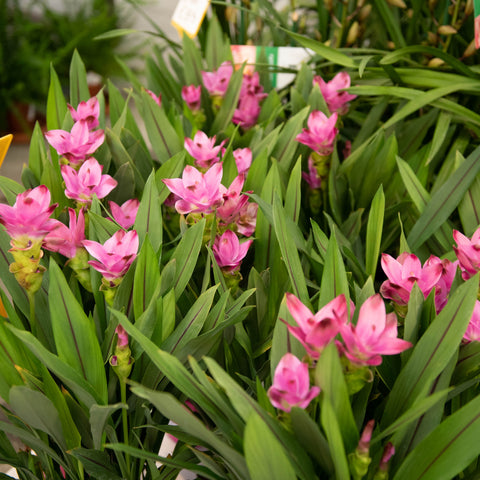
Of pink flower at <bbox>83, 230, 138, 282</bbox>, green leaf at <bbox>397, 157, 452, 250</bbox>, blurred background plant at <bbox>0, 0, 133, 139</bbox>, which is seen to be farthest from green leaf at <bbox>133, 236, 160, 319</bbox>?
blurred background plant at <bbox>0, 0, 133, 139</bbox>

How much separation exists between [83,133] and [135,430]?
33 centimetres

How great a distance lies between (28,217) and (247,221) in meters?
0.23

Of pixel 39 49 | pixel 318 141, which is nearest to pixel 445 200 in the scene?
pixel 318 141

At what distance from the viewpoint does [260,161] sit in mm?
627

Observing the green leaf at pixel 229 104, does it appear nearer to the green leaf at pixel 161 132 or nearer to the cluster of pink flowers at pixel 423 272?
the green leaf at pixel 161 132

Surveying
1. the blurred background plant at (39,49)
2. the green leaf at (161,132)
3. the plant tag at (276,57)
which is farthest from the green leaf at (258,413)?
the blurred background plant at (39,49)

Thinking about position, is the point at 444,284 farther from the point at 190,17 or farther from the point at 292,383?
the point at 190,17

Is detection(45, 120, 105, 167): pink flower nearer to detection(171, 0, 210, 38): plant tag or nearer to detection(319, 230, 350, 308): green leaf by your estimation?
detection(319, 230, 350, 308): green leaf

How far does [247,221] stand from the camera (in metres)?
0.57

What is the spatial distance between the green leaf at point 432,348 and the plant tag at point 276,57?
735mm

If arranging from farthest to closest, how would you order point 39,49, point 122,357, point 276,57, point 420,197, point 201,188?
point 39,49 → point 276,57 → point 420,197 → point 201,188 → point 122,357

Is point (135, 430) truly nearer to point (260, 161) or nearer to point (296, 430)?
point (296, 430)

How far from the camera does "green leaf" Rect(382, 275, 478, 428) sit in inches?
13.8

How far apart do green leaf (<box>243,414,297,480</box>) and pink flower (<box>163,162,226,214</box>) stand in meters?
0.25
